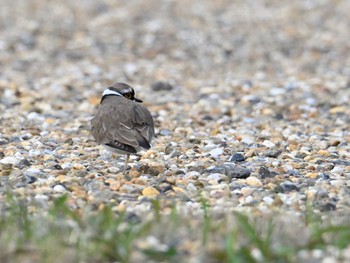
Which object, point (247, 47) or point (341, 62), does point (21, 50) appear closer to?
point (247, 47)

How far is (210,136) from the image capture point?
10.8 meters

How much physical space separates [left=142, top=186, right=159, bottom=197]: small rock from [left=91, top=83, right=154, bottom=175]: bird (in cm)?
57

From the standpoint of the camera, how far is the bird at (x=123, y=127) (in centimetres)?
826

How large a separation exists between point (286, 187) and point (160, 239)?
99.5 inches

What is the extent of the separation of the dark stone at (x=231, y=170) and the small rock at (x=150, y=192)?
96 centimetres

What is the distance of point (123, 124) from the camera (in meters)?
8.51

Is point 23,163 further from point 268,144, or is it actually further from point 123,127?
point 268,144

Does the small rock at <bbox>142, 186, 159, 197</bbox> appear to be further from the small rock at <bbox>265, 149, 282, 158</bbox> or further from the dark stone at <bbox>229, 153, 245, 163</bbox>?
the small rock at <bbox>265, 149, 282, 158</bbox>

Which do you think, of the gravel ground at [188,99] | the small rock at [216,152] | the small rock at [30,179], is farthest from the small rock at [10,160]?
the small rock at [216,152]

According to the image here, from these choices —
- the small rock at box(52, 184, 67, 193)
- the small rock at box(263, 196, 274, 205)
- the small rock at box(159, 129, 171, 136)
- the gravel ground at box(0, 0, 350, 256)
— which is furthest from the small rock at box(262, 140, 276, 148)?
the small rock at box(52, 184, 67, 193)

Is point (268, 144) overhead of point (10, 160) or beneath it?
overhead

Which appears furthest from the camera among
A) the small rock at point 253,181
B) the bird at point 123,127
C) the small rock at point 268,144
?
the small rock at point 268,144

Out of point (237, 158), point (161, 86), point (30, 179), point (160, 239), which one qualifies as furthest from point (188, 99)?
point (160, 239)

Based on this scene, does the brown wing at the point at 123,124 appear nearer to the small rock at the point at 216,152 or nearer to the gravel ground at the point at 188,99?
the gravel ground at the point at 188,99
